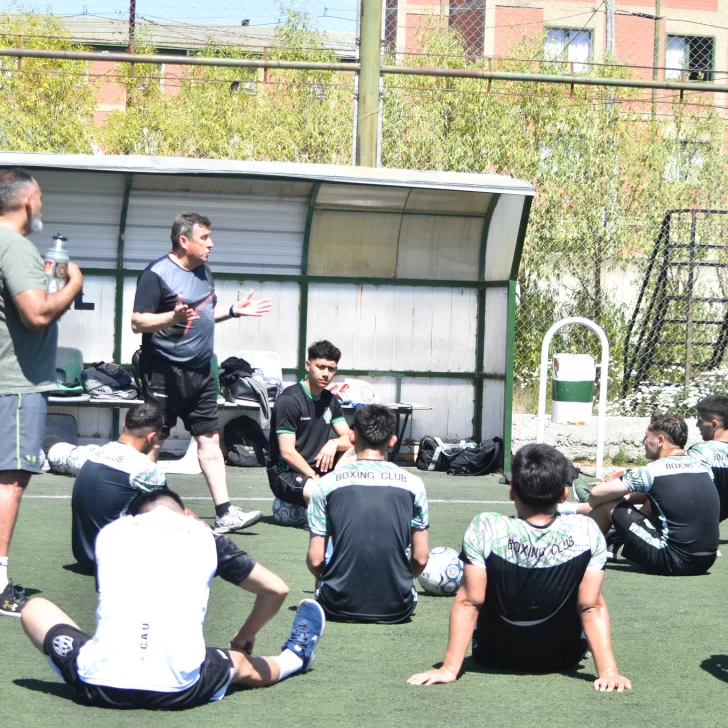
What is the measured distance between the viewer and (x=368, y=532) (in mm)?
4914

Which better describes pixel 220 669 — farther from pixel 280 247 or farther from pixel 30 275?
pixel 280 247

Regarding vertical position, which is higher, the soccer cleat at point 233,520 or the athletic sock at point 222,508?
the athletic sock at point 222,508

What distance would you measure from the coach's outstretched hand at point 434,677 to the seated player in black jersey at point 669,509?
2.53 metres

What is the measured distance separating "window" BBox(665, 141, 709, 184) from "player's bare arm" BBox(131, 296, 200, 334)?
936cm

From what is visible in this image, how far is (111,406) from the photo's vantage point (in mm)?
10367

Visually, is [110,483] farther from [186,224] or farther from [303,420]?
[303,420]

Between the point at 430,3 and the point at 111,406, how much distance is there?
22653 mm

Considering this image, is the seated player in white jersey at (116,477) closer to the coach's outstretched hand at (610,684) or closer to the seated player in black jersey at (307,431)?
the seated player in black jersey at (307,431)

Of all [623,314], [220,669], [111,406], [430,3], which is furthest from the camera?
[430,3]

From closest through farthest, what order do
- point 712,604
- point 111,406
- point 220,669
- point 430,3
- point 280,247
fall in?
point 220,669 → point 712,604 → point 111,406 → point 280,247 → point 430,3

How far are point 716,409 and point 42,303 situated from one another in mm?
4246

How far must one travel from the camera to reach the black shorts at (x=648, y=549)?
650 cm

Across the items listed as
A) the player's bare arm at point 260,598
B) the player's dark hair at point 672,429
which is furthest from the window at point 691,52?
the player's bare arm at point 260,598

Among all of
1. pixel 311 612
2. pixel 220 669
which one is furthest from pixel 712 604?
pixel 220 669
